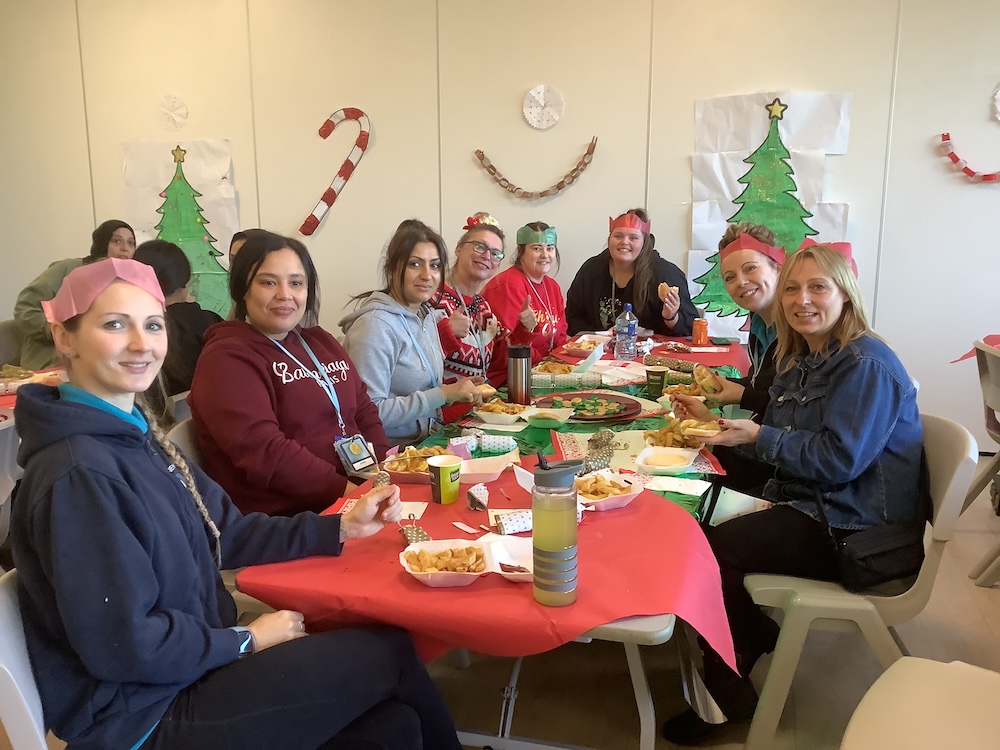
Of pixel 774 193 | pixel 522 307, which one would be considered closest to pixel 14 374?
pixel 522 307

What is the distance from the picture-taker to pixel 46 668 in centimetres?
109

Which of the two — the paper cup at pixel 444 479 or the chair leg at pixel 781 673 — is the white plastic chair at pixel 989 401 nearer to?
the chair leg at pixel 781 673

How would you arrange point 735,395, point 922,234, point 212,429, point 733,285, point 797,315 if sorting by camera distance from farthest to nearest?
point 922,234
point 733,285
point 735,395
point 797,315
point 212,429

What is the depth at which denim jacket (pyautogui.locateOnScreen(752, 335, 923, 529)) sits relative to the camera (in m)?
1.79

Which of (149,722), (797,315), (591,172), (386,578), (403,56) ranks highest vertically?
(403,56)

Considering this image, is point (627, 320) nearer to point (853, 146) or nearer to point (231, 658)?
point (853, 146)

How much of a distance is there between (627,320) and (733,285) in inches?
33.9

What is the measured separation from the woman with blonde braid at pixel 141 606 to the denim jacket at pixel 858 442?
1.10 m

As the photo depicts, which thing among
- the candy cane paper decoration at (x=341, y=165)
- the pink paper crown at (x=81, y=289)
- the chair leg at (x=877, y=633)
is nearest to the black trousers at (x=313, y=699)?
the pink paper crown at (x=81, y=289)

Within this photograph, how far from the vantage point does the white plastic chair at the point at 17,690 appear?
39.9 inches

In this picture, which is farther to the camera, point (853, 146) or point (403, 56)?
point (403, 56)

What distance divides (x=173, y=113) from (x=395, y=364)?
358 cm

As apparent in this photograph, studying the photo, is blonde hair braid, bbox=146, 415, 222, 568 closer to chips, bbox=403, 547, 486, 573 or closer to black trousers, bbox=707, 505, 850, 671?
chips, bbox=403, 547, 486, 573

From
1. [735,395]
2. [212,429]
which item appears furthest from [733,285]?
[212,429]
